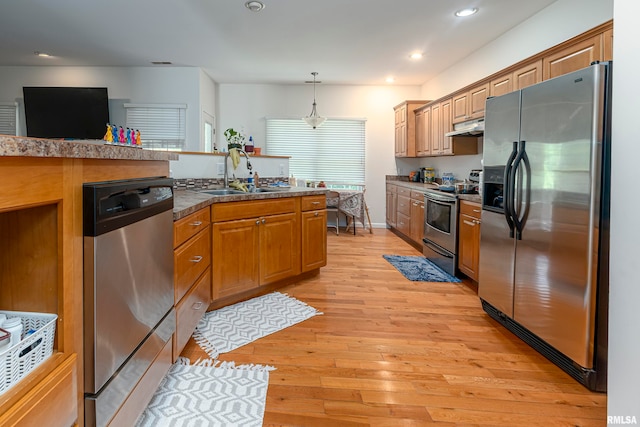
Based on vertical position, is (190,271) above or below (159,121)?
below

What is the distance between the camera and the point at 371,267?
398 centimetres

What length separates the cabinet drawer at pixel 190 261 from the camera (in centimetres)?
176

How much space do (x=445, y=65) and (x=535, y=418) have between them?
502 cm

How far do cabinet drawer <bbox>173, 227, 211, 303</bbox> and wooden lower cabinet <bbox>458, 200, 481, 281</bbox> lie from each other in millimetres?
2354

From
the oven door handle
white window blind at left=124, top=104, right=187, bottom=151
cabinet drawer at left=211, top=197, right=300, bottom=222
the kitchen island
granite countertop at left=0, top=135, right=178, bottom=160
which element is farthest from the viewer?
white window blind at left=124, top=104, right=187, bottom=151

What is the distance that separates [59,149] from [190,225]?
119 centimetres

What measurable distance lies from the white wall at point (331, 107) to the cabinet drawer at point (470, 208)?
3.30 meters

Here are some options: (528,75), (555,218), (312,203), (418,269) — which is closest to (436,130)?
(528,75)

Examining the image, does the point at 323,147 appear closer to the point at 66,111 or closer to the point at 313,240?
the point at 313,240

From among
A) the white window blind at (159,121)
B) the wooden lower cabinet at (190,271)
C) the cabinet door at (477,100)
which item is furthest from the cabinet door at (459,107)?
the white window blind at (159,121)

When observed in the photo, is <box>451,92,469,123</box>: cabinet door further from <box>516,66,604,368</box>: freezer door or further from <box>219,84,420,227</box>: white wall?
<box>516,66,604,368</box>: freezer door

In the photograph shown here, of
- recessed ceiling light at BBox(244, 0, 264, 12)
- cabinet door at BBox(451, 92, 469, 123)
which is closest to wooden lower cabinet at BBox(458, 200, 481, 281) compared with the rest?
cabinet door at BBox(451, 92, 469, 123)

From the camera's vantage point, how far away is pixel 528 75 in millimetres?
3145

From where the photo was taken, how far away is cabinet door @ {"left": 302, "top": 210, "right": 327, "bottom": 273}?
10.9 ft
